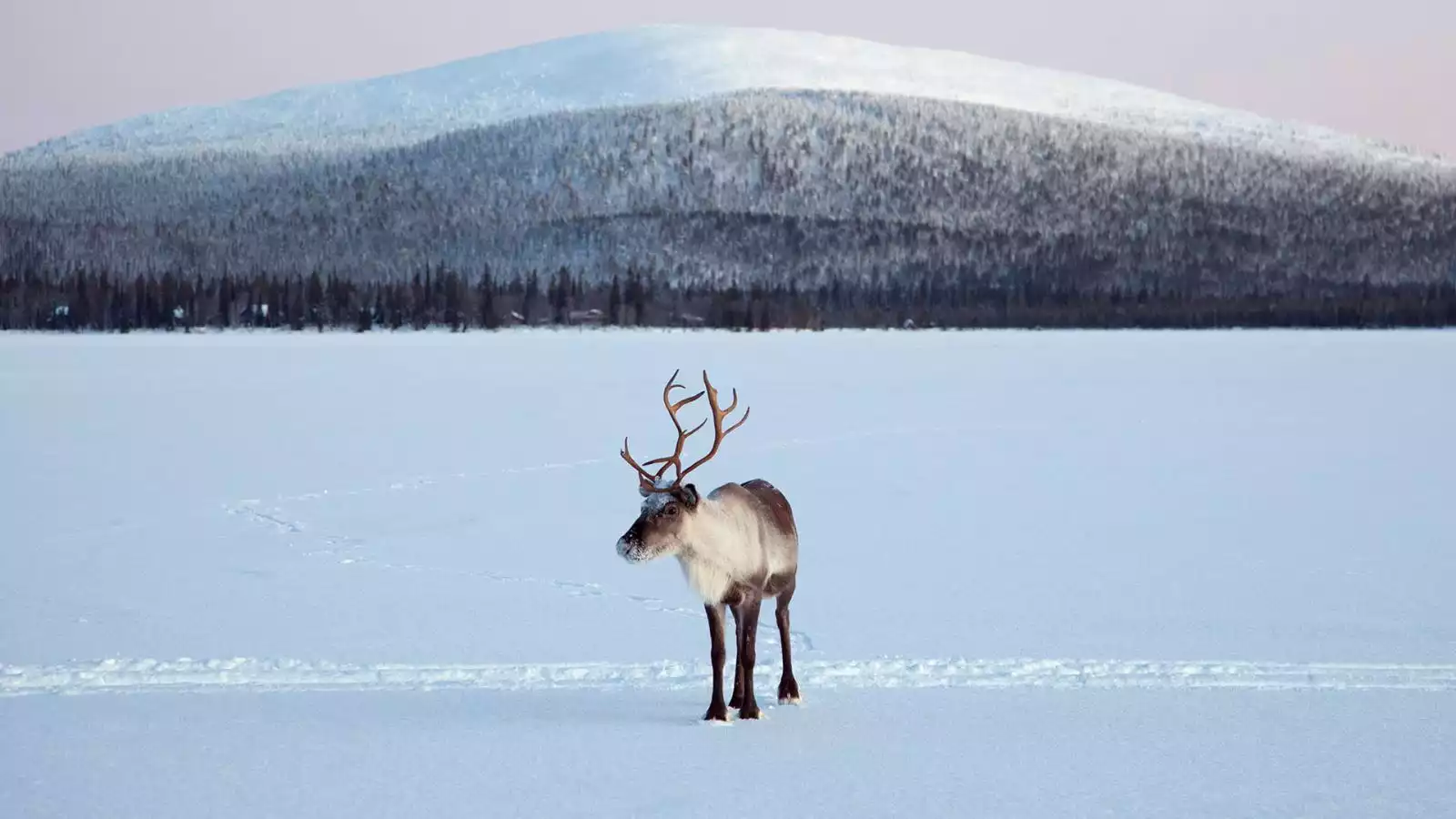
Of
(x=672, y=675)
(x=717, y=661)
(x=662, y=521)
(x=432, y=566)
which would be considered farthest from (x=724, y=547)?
(x=432, y=566)

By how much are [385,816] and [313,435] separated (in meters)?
13.8

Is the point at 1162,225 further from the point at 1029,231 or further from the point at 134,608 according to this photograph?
the point at 134,608

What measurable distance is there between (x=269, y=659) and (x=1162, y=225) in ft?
374

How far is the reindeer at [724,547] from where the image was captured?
6184mm

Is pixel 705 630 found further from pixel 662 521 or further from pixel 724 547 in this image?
pixel 662 521

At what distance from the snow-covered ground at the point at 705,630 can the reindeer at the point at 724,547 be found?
23 centimetres

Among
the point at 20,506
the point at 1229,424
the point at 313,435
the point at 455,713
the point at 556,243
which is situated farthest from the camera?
the point at 556,243

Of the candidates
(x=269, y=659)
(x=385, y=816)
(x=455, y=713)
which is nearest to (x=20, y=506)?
(x=269, y=659)

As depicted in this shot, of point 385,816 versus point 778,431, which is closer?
point 385,816

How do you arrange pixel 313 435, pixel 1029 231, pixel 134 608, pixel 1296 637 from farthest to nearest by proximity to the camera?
1. pixel 1029 231
2. pixel 313 435
3. pixel 134 608
4. pixel 1296 637

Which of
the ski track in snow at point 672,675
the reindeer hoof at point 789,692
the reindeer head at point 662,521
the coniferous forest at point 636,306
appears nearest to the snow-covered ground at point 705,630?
the ski track in snow at point 672,675

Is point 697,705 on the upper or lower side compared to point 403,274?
lower

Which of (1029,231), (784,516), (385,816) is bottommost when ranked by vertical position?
(385,816)

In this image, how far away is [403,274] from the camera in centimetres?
12075
